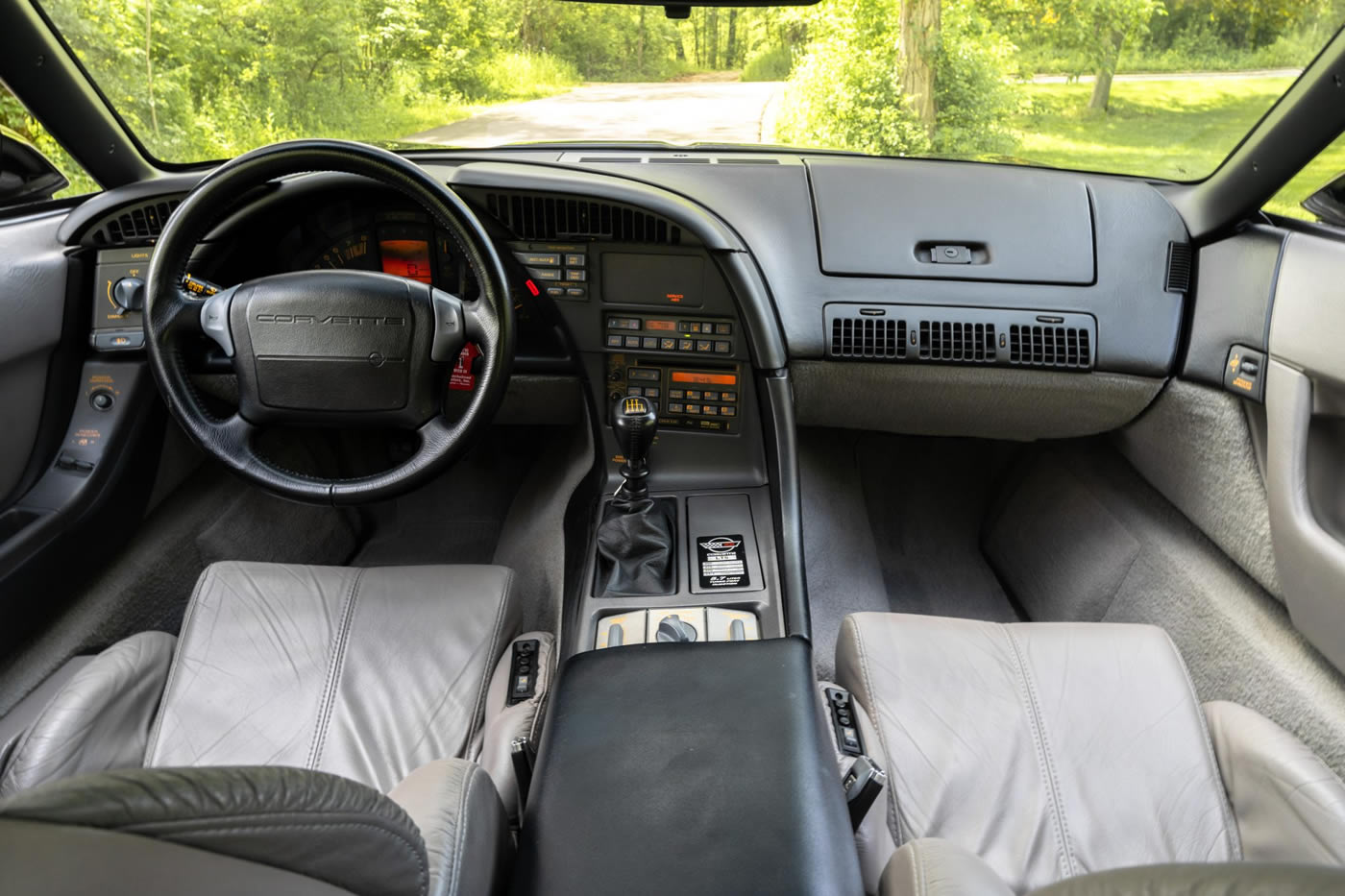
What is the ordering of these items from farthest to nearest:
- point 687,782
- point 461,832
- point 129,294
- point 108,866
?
point 129,294, point 687,782, point 461,832, point 108,866

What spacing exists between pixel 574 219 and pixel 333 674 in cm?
104

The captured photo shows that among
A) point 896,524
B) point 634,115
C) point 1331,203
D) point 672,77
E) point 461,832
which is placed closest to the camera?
point 461,832

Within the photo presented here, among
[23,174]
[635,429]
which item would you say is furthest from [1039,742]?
[23,174]

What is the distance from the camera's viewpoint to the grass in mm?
1816

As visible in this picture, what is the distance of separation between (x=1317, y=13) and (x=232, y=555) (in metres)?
2.60

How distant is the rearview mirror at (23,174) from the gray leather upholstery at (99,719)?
1.10 m

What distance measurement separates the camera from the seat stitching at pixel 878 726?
52.3 inches

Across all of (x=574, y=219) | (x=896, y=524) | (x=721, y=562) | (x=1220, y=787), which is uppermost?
(x=574, y=219)

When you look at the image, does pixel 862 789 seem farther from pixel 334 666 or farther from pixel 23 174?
pixel 23 174

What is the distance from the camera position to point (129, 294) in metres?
1.93

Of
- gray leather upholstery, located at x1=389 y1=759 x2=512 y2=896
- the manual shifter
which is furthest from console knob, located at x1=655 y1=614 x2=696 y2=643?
gray leather upholstery, located at x1=389 y1=759 x2=512 y2=896

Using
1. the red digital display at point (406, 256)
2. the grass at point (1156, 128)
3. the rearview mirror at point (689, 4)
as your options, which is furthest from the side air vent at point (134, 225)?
the grass at point (1156, 128)

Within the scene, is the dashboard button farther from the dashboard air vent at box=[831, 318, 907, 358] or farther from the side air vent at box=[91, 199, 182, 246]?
the side air vent at box=[91, 199, 182, 246]

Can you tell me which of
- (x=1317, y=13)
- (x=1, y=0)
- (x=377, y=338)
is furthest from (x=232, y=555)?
(x=1317, y=13)
